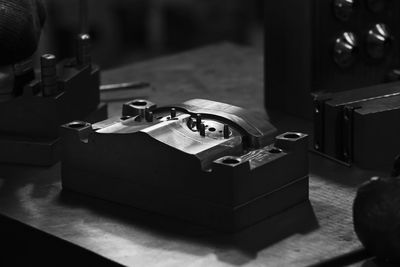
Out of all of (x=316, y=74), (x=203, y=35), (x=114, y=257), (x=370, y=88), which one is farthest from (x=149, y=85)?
(x=203, y=35)

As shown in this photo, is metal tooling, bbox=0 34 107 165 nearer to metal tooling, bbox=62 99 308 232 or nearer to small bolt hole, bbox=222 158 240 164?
metal tooling, bbox=62 99 308 232

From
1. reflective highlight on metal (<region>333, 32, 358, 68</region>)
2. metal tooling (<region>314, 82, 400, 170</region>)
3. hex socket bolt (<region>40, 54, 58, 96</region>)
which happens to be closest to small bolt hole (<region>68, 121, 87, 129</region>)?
hex socket bolt (<region>40, 54, 58, 96</region>)

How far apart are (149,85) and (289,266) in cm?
68

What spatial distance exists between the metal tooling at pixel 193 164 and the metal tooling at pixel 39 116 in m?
0.10

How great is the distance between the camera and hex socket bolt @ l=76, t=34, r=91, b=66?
4.20 ft

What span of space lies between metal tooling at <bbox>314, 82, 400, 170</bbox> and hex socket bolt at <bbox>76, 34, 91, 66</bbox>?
30 cm

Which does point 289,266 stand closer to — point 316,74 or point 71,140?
point 71,140

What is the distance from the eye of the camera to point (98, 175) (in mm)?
1039

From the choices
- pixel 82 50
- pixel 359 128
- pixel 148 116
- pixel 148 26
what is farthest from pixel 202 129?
pixel 148 26

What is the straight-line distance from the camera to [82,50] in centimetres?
129

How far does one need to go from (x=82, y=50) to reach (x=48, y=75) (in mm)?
123

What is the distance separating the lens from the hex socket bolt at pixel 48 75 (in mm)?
1176

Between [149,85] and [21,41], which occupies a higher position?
[21,41]

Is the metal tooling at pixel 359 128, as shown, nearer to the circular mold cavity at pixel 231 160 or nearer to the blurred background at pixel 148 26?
the circular mold cavity at pixel 231 160
